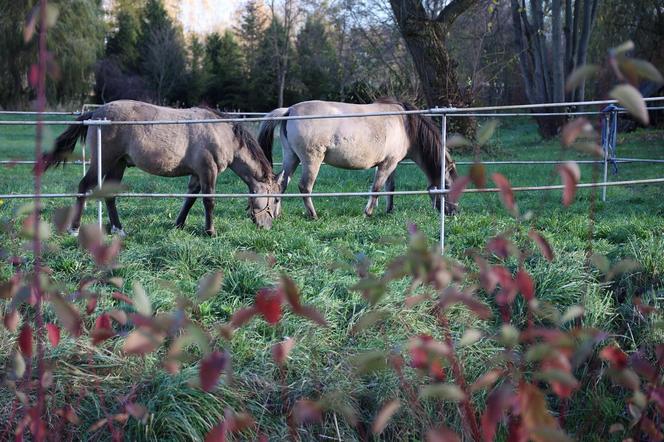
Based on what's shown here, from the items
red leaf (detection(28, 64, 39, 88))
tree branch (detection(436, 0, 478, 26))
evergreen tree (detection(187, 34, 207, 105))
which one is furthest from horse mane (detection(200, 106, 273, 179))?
evergreen tree (detection(187, 34, 207, 105))

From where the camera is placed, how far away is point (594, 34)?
28.2 metres

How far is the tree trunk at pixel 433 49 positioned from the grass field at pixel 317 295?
795 cm

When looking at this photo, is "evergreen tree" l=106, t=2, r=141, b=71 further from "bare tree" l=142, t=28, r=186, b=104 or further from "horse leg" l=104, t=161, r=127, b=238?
"horse leg" l=104, t=161, r=127, b=238

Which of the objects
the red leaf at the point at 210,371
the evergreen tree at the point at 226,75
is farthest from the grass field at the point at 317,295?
the evergreen tree at the point at 226,75

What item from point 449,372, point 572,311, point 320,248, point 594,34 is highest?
point 594,34

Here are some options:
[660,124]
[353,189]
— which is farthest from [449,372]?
[660,124]

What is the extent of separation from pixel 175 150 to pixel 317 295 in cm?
325

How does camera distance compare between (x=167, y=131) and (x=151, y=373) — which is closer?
(x=151, y=373)

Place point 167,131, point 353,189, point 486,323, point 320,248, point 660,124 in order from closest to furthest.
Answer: point 486,323 → point 320,248 → point 167,131 → point 353,189 → point 660,124

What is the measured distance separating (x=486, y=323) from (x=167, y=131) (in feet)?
13.5

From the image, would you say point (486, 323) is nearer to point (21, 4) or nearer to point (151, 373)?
point (151, 373)

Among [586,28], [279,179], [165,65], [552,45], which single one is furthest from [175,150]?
[165,65]

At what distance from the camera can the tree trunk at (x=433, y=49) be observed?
632 inches

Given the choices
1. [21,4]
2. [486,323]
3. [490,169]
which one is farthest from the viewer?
→ [21,4]
